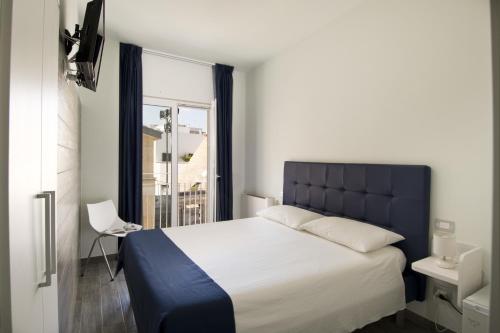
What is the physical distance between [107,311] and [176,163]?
2226 millimetres

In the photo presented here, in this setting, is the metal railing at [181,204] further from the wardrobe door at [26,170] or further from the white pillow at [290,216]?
the wardrobe door at [26,170]

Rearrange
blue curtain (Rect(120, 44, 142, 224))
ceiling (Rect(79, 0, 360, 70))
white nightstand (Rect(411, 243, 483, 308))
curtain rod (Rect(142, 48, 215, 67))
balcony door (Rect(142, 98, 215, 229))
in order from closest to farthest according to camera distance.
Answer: white nightstand (Rect(411, 243, 483, 308)) → ceiling (Rect(79, 0, 360, 70)) → blue curtain (Rect(120, 44, 142, 224)) → curtain rod (Rect(142, 48, 215, 67)) → balcony door (Rect(142, 98, 215, 229))

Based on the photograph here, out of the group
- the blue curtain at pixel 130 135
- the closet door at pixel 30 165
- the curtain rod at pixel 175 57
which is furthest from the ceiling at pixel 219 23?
the closet door at pixel 30 165

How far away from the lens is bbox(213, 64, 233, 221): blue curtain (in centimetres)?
430

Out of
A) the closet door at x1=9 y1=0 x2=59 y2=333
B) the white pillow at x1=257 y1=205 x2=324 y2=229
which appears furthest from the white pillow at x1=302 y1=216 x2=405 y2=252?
the closet door at x1=9 y1=0 x2=59 y2=333

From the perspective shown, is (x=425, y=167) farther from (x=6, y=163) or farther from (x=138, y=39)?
(x=138, y=39)

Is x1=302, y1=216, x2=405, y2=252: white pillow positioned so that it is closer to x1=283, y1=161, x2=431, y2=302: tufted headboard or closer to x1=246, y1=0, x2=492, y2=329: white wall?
x1=283, y1=161, x2=431, y2=302: tufted headboard

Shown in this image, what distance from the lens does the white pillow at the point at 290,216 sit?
2771mm

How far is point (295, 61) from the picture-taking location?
3564 millimetres

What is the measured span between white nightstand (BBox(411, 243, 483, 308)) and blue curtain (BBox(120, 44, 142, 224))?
334cm

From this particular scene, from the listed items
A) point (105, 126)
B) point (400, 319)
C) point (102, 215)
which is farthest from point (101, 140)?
point (400, 319)

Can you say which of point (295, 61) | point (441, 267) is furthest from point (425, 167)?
point (295, 61)

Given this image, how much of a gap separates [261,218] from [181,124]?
2.03m

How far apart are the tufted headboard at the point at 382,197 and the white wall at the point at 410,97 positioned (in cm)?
12
